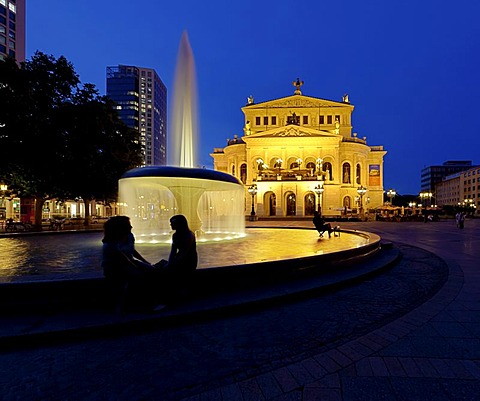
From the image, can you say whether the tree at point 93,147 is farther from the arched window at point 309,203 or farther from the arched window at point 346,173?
the arched window at point 346,173

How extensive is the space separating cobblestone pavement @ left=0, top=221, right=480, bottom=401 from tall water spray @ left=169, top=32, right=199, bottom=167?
1052cm

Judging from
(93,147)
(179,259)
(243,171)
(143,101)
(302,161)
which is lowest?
(179,259)

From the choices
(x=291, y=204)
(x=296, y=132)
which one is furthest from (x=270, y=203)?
(x=296, y=132)

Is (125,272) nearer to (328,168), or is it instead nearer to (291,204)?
(291,204)

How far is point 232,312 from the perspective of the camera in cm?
427

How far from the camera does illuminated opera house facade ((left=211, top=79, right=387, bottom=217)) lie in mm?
46844

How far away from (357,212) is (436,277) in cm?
4101

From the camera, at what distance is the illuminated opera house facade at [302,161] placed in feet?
154

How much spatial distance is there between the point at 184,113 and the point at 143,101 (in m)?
132

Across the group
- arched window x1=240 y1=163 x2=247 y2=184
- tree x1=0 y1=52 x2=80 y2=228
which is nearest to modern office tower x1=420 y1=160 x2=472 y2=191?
arched window x1=240 y1=163 x2=247 y2=184

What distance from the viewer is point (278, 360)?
303 centimetres

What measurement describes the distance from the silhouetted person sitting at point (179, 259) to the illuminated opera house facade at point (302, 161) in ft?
121

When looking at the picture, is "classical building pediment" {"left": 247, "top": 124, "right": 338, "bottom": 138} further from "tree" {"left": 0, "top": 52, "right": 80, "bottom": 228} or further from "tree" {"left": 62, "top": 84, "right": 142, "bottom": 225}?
"tree" {"left": 0, "top": 52, "right": 80, "bottom": 228}

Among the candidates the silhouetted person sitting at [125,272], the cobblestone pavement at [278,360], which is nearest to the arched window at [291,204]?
the cobblestone pavement at [278,360]
